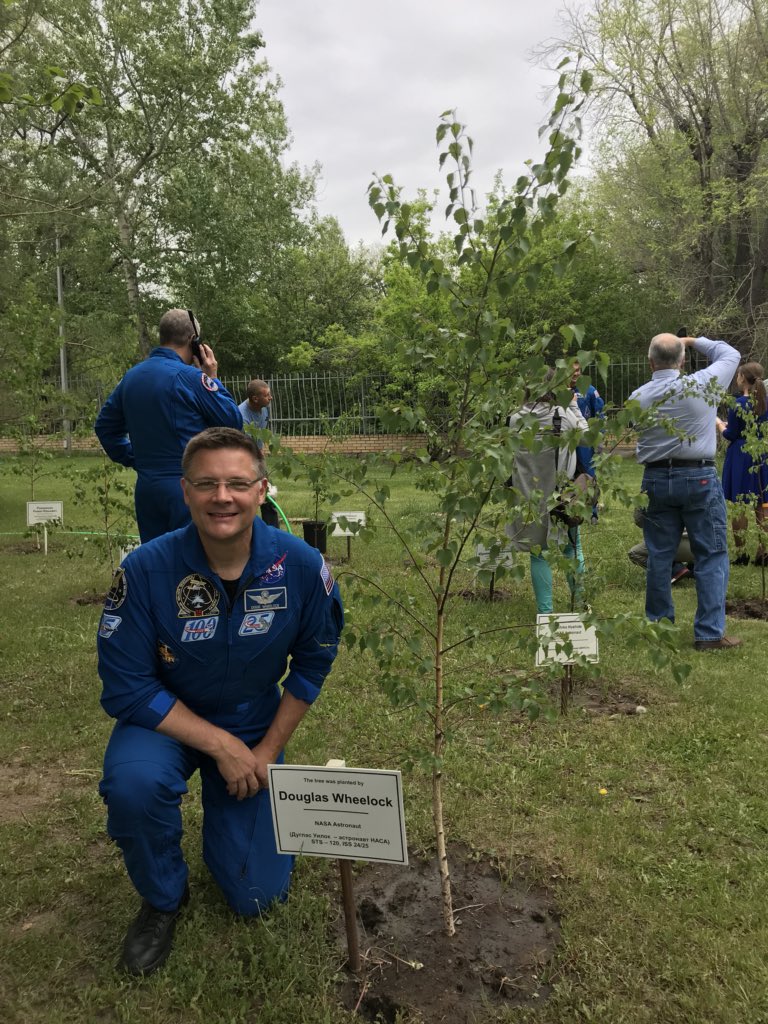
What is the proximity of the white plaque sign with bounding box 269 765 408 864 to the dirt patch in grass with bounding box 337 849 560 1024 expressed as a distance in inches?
15.8

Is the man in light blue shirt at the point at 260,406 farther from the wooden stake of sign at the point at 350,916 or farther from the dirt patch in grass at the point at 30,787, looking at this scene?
the wooden stake of sign at the point at 350,916

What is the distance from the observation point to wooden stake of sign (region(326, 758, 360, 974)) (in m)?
2.02

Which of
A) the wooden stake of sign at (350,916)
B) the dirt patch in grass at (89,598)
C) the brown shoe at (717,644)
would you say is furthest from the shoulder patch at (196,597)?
the dirt patch in grass at (89,598)

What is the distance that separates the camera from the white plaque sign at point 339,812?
74.5 inches

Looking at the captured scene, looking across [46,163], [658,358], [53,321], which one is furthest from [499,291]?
[46,163]

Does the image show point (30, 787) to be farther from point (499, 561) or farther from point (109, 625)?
point (499, 561)

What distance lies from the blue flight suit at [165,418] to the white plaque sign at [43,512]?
13.6 feet

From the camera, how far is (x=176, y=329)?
3.73m

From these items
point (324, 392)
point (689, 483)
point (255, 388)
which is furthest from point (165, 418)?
point (324, 392)

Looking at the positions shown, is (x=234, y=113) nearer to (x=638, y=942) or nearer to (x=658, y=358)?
(x=658, y=358)

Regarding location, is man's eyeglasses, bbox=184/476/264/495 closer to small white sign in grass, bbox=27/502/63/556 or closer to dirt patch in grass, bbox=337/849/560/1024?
dirt patch in grass, bbox=337/849/560/1024

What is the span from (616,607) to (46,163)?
1025cm

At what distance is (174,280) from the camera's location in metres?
24.2

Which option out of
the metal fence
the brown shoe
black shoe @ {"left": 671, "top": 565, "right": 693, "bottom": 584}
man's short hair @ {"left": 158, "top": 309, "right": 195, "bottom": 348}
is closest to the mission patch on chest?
man's short hair @ {"left": 158, "top": 309, "right": 195, "bottom": 348}
